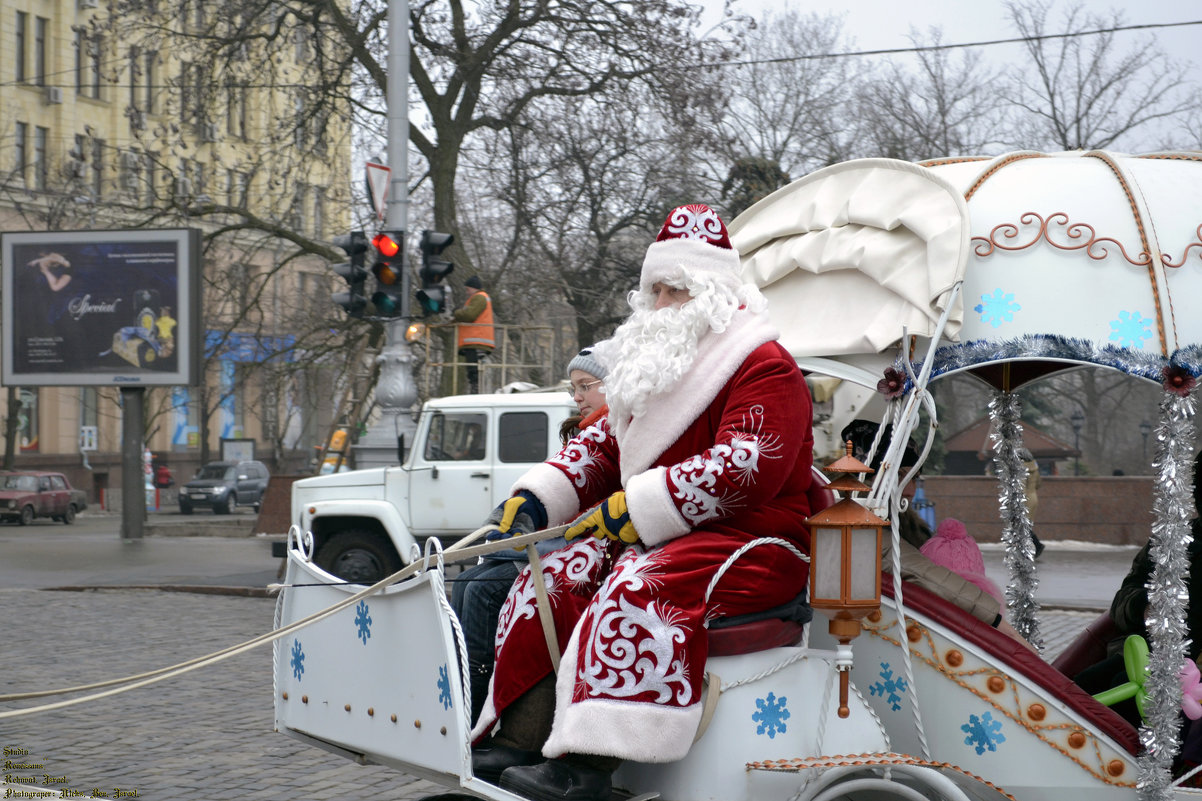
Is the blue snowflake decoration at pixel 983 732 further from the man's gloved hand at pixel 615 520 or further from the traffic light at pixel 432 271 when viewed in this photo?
the traffic light at pixel 432 271

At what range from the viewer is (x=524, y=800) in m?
3.45

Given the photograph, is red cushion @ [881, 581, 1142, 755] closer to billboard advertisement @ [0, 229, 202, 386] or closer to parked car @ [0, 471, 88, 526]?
billboard advertisement @ [0, 229, 202, 386]

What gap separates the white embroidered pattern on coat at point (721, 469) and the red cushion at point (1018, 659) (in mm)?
720

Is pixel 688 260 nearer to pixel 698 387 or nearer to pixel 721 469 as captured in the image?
pixel 698 387

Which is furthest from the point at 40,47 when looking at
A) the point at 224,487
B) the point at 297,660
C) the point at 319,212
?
the point at 297,660

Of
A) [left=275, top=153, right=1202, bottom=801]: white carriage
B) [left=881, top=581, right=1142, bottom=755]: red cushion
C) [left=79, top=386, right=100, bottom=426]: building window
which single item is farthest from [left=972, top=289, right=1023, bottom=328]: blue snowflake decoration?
[left=79, top=386, right=100, bottom=426]: building window

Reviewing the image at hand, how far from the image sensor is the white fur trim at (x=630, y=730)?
3402mm

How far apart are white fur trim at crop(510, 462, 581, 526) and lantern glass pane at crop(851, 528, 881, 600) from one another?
1.05 metres

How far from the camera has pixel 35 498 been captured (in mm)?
33219

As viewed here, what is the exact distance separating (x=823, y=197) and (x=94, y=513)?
125 ft

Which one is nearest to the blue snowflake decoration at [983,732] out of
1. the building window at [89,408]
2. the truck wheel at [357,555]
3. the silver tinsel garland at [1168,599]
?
the silver tinsel garland at [1168,599]

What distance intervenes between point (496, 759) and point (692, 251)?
1.55 metres

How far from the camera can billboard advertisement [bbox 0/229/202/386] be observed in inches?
835

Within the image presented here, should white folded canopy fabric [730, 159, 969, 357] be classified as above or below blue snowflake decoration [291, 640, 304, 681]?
above
